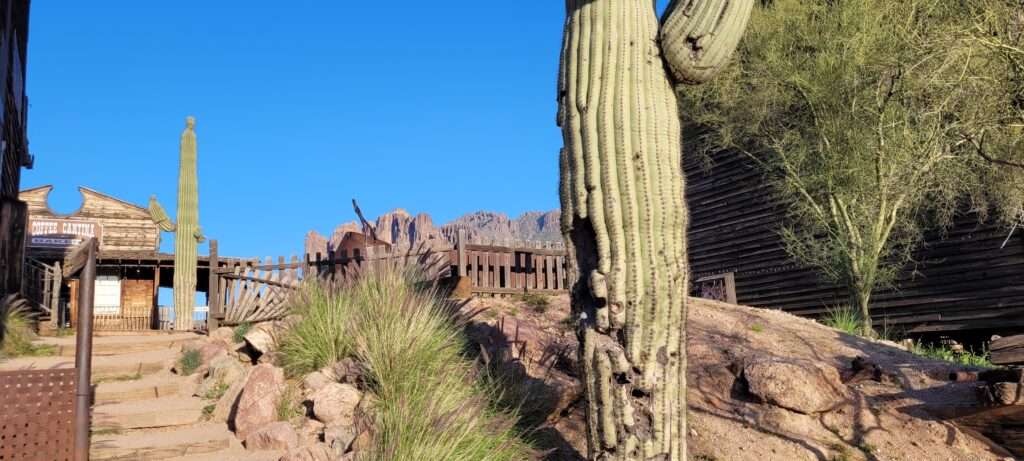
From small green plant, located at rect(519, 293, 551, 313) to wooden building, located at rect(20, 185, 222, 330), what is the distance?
1674cm

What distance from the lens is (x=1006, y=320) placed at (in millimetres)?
14172

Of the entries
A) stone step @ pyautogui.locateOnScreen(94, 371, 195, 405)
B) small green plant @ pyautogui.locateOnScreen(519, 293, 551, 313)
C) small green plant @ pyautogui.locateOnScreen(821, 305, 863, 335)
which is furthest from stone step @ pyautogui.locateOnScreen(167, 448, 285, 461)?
small green plant @ pyautogui.locateOnScreen(821, 305, 863, 335)

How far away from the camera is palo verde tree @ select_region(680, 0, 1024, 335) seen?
12.5 metres

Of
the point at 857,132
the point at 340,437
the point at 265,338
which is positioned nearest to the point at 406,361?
the point at 340,437

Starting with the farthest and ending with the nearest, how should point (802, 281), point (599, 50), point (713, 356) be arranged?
point (802, 281) → point (713, 356) → point (599, 50)

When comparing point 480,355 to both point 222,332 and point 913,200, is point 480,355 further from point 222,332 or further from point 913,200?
point 913,200

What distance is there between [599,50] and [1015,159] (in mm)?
10388

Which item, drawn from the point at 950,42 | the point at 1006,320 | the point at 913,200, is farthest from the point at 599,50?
the point at 1006,320

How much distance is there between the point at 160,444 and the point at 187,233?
48.0 ft

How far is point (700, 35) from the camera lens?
4.83 m

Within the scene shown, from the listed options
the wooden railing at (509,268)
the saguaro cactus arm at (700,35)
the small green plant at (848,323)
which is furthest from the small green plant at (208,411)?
the small green plant at (848,323)

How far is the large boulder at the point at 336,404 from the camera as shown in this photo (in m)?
6.39

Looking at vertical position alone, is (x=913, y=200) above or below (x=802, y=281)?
above

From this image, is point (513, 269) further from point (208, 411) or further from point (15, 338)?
point (15, 338)
